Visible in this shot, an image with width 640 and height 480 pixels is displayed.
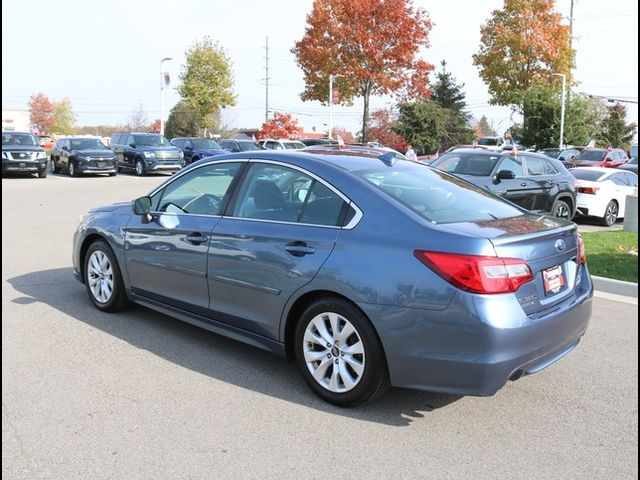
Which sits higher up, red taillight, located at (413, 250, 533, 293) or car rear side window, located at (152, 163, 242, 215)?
car rear side window, located at (152, 163, 242, 215)

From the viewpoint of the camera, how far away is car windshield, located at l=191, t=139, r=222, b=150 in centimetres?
3097

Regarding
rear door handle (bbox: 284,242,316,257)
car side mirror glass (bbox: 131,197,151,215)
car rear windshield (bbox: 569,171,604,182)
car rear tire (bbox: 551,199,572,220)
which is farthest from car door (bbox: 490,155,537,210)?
rear door handle (bbox: 284,242,316,257)

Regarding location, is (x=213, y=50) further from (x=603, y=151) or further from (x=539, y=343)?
(x=539, y=343)

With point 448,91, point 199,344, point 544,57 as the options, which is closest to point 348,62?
point 544,57

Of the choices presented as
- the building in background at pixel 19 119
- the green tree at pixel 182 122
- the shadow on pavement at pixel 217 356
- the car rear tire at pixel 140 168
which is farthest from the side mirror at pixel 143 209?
the building in background at pixel 19 119

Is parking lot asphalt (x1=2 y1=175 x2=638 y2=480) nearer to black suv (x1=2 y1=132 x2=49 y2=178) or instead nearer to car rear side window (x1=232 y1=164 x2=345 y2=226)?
car rear side window (x1=232 y1=164 x2=345 y2=226)

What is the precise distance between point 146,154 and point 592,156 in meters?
20.0

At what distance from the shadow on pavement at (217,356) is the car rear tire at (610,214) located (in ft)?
37.9

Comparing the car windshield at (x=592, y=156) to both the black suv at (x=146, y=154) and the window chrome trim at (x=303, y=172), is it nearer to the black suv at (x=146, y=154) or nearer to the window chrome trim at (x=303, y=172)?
the black suv at (x=146, y=154)

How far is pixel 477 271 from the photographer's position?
3.53m

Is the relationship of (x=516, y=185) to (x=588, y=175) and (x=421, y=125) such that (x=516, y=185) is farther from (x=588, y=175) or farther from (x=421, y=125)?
(x=421, y=125)

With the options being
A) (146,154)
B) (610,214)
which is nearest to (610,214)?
(610,214)

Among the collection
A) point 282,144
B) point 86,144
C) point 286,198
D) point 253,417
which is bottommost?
point 253,417

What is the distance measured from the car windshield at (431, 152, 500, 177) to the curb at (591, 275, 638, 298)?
4.63 m
